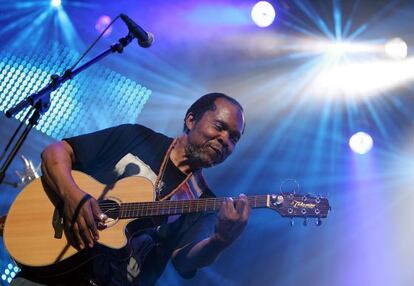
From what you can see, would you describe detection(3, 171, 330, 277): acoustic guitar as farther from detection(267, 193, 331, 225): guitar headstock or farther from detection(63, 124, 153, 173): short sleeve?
detection(63, 124, 153, 173): short sleeve

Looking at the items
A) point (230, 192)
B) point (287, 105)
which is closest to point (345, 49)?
point (287, 105)

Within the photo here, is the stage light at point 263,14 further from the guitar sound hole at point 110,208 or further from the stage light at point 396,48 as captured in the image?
the guitar sound hole at point 110,208

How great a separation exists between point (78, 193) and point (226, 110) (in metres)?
1.34

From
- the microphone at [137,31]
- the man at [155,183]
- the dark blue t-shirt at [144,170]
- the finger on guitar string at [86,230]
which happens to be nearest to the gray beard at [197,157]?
the man at [155,183]

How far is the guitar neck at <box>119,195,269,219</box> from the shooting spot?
2881mm

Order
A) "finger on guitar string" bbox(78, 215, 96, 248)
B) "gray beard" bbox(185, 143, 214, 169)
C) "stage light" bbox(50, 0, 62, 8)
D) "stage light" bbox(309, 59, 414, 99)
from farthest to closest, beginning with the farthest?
"stage light" bbox(50, 0, 62, 8) < "stage light" bbox(309, 59, 414, 99) < "gray beard" bbox(185, 143, 214, 169) < "finger on guitar string" bbox(78, 215, 96, 248)

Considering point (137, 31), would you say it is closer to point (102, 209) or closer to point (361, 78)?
point (102, 209)

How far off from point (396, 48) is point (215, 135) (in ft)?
12.0

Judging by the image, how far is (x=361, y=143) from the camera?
6.05 m

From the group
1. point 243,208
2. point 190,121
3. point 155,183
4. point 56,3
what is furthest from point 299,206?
point 56,3

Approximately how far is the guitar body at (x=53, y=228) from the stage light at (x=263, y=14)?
12.6 feet

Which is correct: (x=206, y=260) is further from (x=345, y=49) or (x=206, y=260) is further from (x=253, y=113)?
(x=345, y=49)

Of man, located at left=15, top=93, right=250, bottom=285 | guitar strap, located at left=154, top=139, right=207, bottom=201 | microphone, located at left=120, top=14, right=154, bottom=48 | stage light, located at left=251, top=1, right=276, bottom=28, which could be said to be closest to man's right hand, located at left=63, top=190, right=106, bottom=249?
man, located at left=15, top=93, right=250, bottom=285

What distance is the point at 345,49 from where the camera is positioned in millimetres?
6074
